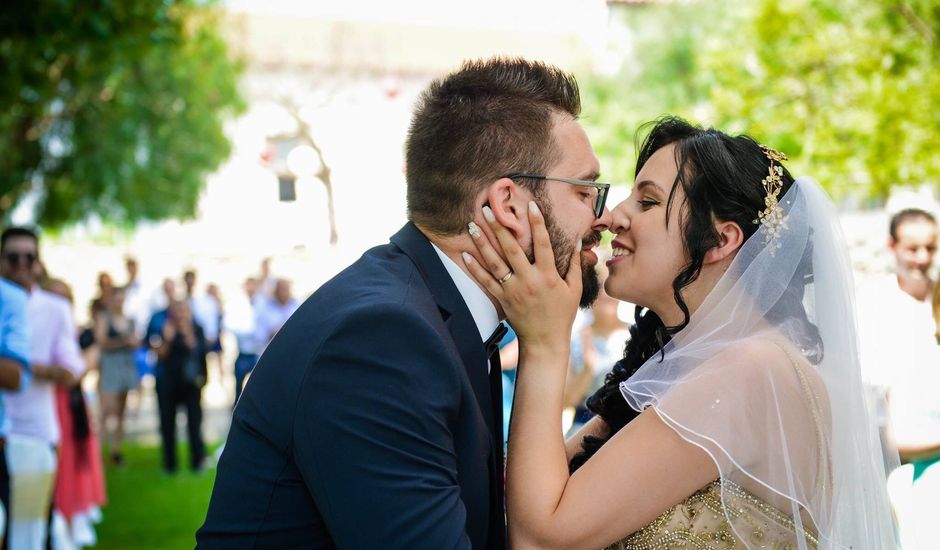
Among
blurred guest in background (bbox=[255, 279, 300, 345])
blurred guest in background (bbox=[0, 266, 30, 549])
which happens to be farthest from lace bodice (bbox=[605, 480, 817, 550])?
blurred guest in background (bbox=[255, 279, 300, 345])

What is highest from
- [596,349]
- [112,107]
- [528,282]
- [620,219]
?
[112,107]

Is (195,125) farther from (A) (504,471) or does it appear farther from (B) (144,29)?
(A) (504,471)

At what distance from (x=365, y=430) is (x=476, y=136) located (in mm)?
928

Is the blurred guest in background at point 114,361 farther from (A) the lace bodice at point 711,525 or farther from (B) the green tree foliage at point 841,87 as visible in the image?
(A) the lace bodice at point 711,525

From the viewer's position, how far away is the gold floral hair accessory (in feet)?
10.5

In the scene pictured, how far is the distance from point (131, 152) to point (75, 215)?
2.12 metres

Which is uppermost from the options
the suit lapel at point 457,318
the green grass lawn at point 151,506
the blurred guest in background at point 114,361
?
the suit lapel at point 457,318

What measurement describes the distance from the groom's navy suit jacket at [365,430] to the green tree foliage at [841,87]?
12035 mm

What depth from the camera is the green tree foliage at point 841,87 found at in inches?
530

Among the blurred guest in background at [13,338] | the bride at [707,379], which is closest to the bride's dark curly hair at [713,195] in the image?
the bride at [707,379]

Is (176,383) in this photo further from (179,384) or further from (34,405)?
(34,405)

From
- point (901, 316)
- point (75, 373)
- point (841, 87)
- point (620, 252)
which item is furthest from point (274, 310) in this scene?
point (620, 252)

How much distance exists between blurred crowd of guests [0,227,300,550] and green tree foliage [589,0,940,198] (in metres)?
8.17

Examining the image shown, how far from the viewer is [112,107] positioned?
69.5ft
